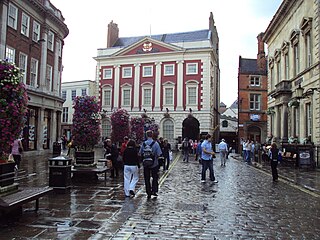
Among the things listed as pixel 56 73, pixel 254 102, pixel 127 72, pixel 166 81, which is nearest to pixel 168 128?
pixel 166 81

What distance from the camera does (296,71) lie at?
23.8 meters

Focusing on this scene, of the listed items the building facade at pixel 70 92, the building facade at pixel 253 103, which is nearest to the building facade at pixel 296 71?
the building facade at pixel 253 103

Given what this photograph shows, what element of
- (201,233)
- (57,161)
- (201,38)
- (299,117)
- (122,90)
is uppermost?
(201,38)

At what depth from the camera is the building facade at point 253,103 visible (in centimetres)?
4278

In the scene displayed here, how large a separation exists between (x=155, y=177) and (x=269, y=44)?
27050 mm

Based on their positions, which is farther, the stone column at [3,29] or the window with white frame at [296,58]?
the window with white frame at [296,58]

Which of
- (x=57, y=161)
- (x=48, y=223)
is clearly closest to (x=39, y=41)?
(x=57, y=161)

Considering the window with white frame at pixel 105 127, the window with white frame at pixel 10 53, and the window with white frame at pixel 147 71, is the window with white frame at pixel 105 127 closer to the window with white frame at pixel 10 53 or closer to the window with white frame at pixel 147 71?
the window with white frame at pixel 147 71

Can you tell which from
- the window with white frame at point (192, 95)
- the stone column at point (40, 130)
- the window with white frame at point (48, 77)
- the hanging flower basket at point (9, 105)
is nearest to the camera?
the hanging flower basket at point (9, 105)

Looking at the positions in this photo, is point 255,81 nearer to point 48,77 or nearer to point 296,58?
point 296,58

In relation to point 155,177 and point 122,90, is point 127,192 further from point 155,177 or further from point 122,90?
point 122,90

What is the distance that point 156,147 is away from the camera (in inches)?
357

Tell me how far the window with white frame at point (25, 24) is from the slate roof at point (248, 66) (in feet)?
94.3

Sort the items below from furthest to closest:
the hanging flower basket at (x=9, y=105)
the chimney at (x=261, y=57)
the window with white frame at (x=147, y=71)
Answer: the window with white frame at (x=147, y=71) < the chimney at (x=261, y=57) < the hanging flower basket at (x=9, y=105)
